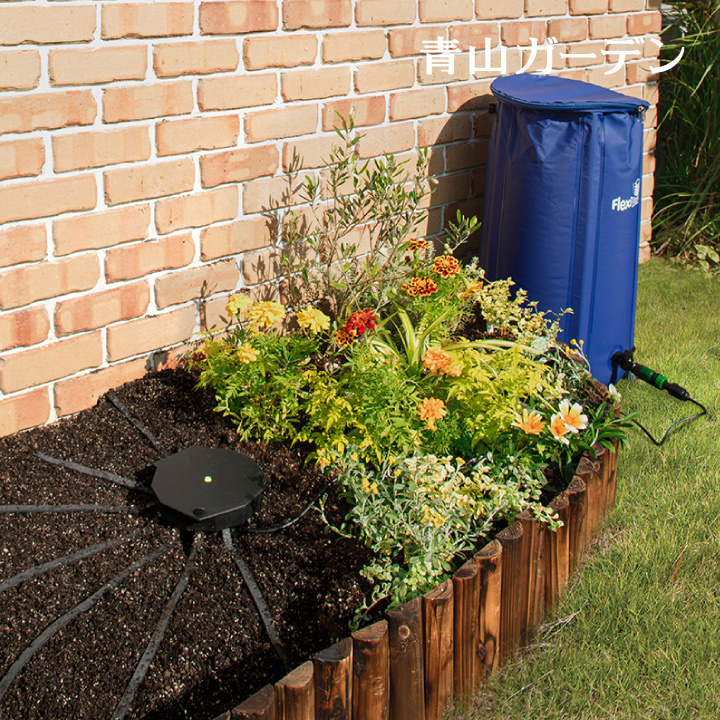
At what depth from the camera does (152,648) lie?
191 cm

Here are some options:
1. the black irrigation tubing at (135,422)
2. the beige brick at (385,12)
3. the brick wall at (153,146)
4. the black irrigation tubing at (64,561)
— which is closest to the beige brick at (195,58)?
the brick wall at (153,146)

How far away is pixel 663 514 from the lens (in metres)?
2.73

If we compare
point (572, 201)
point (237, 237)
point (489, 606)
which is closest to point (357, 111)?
point (237, 237)

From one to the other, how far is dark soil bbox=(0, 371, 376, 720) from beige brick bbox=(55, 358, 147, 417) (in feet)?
0.33

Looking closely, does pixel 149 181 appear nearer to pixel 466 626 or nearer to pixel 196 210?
pixel 196 210

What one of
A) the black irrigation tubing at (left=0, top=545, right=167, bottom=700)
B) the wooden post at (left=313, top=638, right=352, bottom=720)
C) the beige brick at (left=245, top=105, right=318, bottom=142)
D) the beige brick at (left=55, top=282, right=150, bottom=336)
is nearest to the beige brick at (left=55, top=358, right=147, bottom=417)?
the beige brick at (left=55, top=282, right=150, bottom=336)

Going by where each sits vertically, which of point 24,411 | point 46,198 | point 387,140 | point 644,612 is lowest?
point 644,612

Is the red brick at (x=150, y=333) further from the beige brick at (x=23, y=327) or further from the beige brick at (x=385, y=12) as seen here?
the beige brick at (x=385, y=12)

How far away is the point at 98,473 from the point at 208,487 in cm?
38

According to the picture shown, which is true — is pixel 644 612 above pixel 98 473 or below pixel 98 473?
below

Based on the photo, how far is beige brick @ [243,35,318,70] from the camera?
2900mm

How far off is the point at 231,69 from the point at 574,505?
5.95ft

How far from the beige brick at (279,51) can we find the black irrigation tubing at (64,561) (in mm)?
1651

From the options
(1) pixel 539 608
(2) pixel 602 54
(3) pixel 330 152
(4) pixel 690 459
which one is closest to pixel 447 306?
(3) pixel 330 152
